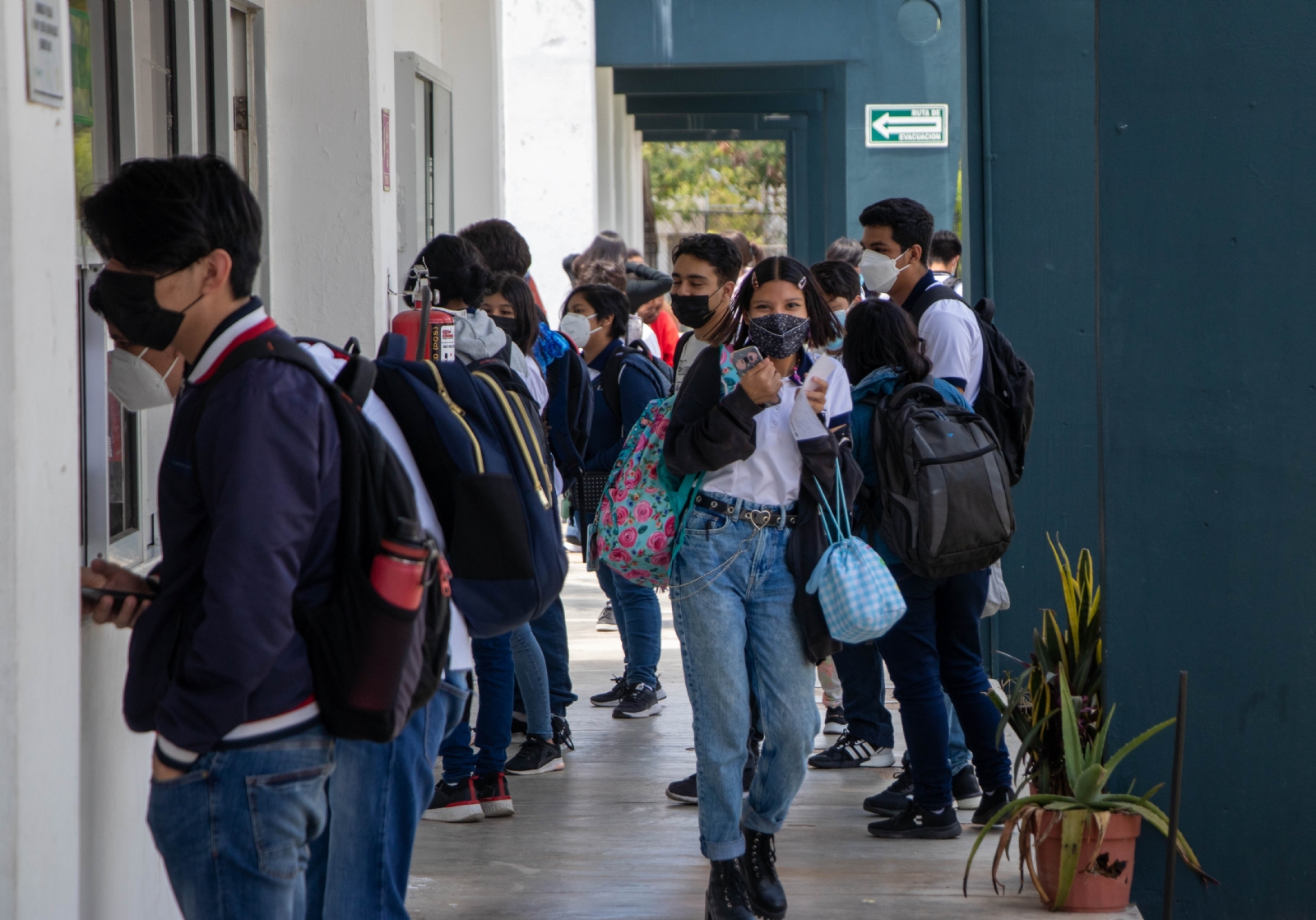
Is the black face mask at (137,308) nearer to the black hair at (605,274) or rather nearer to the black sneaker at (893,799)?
the black sneaker at (893,799)

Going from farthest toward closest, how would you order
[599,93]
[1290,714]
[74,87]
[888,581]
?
[599,93] < [1290,714] < [888,581] < [74,87]

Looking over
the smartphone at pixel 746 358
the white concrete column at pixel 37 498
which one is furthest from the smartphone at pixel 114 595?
the smartphone at pixel 746 358

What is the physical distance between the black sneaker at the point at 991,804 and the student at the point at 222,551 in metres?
2.86

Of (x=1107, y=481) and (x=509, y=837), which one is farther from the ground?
(x=1107, y=481)

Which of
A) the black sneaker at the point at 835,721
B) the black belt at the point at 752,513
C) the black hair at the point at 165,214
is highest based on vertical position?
the black hair at the point at 165,214

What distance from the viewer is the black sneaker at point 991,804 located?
14.9 feet

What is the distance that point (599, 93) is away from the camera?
1531 cm

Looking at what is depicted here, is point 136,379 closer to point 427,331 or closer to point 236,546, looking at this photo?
point 236,546

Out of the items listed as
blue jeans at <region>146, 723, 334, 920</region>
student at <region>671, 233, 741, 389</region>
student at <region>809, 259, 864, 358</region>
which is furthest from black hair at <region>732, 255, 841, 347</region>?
student at <region>809, 259, 864, 358</region>

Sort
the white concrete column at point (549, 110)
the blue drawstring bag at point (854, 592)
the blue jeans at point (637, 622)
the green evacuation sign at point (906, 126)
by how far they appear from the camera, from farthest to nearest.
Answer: the green evacuation sign at point (906, 126) → the white concrete column at point (549, 110) → the blue jeans at point (637, 622) → the blue drawstring bag at point (854, 592)

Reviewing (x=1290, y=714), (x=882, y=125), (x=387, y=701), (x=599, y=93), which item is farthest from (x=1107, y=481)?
(x=599, y=93)

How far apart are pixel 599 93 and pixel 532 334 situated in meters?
10.8

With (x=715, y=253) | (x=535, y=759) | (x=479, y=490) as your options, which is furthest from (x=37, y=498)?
(x=535, y=759)

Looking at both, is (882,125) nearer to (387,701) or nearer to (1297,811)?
(1297,811)
